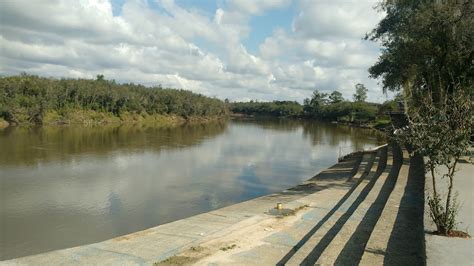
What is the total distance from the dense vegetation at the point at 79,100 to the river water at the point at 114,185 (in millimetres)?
35712

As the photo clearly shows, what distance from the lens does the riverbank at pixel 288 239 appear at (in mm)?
9391

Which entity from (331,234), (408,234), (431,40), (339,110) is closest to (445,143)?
(408,234)

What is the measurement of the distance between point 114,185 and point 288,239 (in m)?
16.4

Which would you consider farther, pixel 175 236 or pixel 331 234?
pixel 175 236

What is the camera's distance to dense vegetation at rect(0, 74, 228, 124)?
77562 millimetres

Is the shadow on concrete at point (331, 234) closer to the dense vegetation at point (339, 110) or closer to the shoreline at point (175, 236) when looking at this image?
the shoreline at point (175, 236)

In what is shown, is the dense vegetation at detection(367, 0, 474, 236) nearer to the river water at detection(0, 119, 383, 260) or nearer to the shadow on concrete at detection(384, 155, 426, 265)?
the shadow on concrete at detection(384, 155, 426, 265)

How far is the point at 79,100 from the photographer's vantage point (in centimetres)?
9338

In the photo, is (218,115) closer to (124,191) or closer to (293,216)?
(124,191)

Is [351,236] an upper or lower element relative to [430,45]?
lower

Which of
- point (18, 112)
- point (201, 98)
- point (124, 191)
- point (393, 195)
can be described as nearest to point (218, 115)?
point (201, 98)

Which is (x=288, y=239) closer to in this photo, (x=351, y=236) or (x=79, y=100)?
(x=351, y=236)

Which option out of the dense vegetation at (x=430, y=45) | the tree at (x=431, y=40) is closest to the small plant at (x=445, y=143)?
the dense vegetation at (x=430, y=45)

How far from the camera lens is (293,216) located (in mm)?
13875
